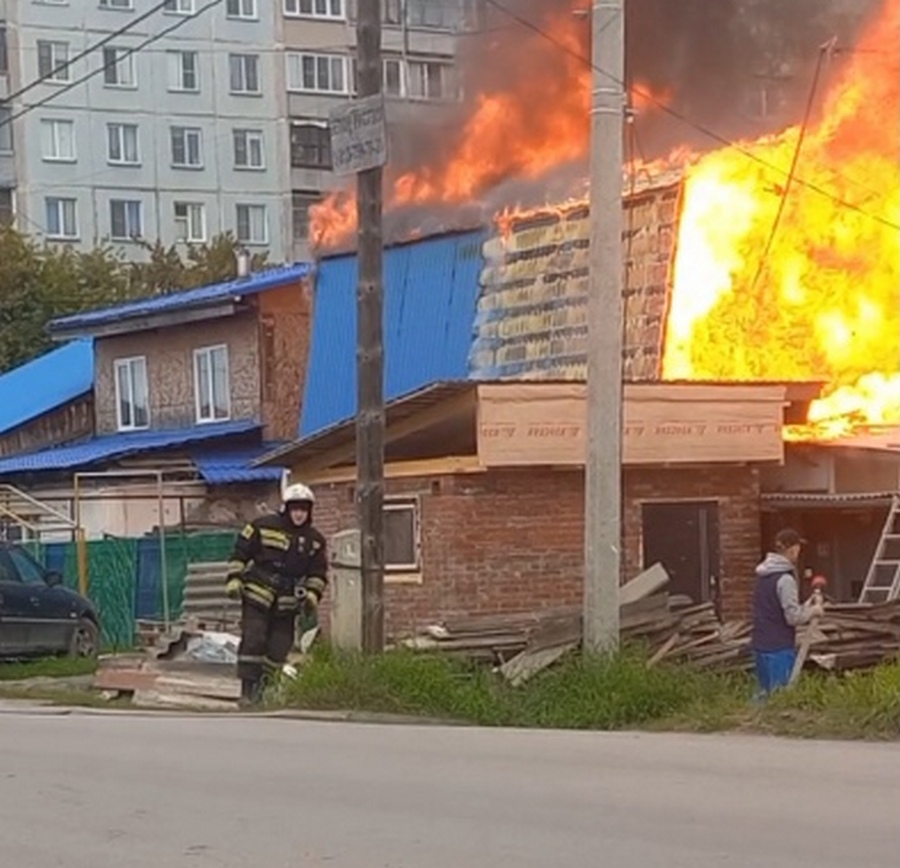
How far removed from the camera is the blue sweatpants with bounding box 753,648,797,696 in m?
15.4

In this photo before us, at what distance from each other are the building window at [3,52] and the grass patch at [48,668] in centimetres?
4476

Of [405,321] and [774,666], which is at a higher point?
[405,321]

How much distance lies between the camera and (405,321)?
3167 centimetres

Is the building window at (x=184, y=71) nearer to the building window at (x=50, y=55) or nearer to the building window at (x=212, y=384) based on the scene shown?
the building window at (x=50, y=55)

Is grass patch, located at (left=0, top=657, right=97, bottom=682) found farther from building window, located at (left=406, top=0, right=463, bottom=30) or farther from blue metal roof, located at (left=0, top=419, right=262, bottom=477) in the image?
blue metal roof, located at (left=0, top=419, right=262, bottom=477)

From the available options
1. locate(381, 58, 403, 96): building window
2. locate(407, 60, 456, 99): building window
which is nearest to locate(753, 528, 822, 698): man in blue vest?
locate(407, 60, 456, 99): building window

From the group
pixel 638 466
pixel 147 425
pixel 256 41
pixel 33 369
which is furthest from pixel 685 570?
pixel 256 41

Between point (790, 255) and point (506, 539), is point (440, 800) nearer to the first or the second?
point (506, 539)

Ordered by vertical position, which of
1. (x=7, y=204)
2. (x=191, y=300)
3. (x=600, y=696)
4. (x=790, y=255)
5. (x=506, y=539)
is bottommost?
(x=600, y=696)

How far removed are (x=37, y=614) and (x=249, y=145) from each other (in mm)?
47262

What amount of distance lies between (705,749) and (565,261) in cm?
1522

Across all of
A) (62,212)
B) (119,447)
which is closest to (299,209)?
(62,212)

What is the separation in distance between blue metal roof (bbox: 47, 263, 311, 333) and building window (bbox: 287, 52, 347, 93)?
97.8ft

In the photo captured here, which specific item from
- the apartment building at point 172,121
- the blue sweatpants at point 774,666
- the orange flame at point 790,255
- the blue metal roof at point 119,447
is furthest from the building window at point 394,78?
the apartment building at point 172,121
